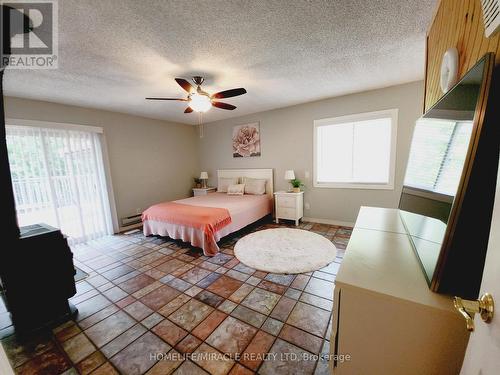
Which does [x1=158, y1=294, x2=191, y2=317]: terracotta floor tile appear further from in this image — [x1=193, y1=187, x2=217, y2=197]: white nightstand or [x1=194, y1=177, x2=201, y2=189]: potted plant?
[x1=194, y1=177, x2=201, y2=189]: potted plant

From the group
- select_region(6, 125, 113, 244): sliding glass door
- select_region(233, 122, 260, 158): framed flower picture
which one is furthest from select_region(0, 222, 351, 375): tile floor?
select_region(233, 122, 260, 158): framed flower picture

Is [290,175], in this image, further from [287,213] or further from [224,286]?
[224,286]

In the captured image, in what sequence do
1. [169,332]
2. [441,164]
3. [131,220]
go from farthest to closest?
[131,220]
[169,332]
[441,164]

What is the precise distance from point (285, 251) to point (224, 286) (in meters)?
1.10

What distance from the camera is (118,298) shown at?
6.66 ft

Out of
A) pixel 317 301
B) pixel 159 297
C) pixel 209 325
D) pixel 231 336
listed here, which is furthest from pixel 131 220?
pixel 317 301

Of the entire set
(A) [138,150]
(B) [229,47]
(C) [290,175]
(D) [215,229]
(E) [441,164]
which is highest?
(B) [229,47]

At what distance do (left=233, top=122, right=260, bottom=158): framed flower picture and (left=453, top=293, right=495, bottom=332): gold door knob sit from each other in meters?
4.30

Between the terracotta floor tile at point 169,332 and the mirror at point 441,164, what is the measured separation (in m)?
1.72

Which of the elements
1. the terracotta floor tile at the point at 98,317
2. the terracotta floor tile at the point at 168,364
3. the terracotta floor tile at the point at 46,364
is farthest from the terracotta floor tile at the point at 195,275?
the terracotta floor tile at the point at 46,364

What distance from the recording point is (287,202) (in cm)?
403

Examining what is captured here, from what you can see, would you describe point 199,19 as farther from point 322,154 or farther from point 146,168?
point 146,168

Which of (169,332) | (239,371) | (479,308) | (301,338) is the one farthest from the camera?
(169,332)

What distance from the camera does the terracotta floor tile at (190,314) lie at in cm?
167
